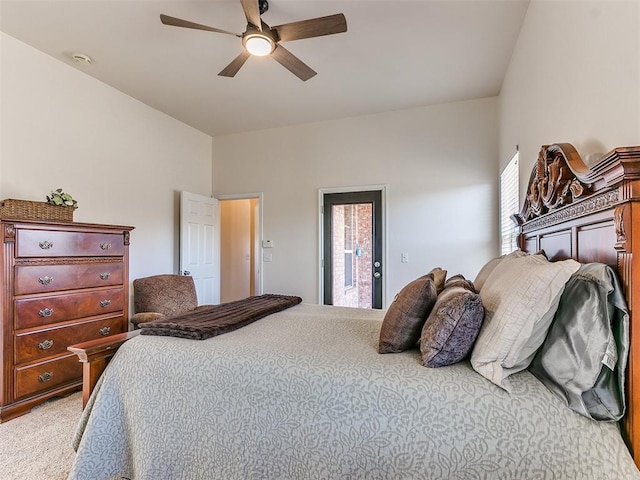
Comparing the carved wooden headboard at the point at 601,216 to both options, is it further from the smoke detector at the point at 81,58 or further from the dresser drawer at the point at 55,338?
the smoke detector at the point at 81,58

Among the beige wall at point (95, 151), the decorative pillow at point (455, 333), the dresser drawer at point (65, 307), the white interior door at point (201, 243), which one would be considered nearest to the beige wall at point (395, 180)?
the white interior door at point (201, 243)

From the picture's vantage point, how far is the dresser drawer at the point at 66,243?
2420 mm

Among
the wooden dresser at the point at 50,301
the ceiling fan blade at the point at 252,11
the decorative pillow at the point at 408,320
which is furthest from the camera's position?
the wooden dresser at the point at 50,301

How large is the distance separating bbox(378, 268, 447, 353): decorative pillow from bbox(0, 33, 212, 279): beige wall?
323 centimetres

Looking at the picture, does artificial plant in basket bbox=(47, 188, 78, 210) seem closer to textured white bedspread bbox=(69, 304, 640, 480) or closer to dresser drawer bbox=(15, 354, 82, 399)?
dresser drawer bbox=(15, 354, 82, 399)

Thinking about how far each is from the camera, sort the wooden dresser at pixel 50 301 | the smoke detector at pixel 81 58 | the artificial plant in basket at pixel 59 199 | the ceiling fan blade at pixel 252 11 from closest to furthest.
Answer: the ceiling fan blade at pixel 252 11 < the wooden dresser at pixel 50 301 < the artificial plant in basket at pixel 59 199 < the smoke detector at pixel 81 58

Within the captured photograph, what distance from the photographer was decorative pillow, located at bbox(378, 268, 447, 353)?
1478 mm

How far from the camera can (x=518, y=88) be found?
2.71 meters

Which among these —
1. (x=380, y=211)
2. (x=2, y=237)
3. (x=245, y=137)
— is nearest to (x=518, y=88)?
(x=380, y=211)

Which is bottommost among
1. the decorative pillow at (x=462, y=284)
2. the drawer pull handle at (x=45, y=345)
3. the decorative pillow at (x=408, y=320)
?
the drawer pull handle at (x=45, y=345)

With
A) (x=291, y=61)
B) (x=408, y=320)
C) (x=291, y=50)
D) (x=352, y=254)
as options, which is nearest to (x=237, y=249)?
(x=352, y=254)

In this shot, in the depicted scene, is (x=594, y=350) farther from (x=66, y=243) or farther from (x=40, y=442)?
(x=66, y=243)

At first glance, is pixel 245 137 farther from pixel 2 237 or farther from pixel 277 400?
pixel 277 400

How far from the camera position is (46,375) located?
2.52m
